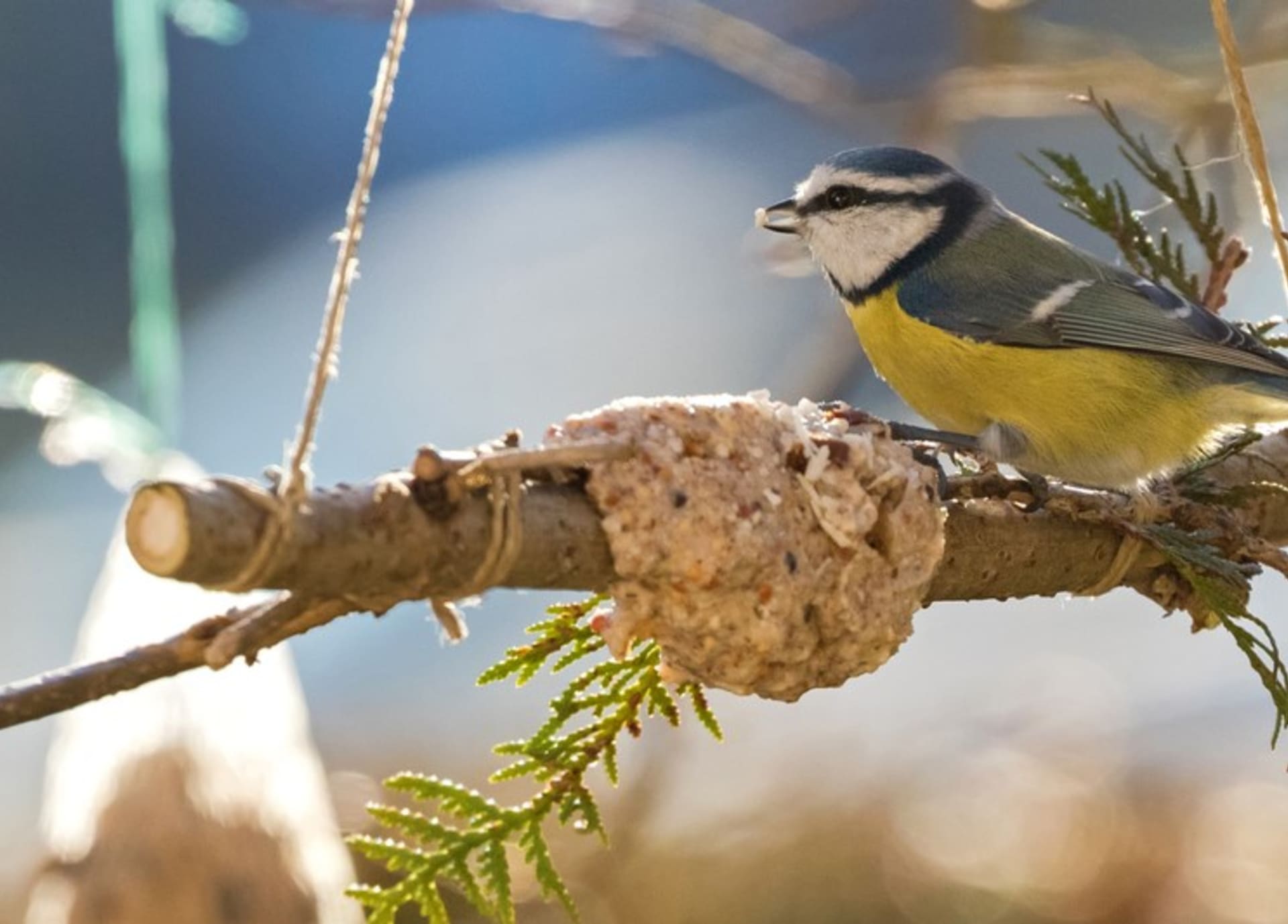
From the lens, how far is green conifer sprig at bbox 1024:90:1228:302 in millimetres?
1505

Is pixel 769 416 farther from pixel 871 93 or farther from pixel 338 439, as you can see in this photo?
pixel 338 439

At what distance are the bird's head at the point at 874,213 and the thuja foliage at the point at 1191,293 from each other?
258mm

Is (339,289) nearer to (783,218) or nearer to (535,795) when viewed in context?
(535,795)

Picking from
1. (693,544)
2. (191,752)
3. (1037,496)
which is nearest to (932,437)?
(1037,496)

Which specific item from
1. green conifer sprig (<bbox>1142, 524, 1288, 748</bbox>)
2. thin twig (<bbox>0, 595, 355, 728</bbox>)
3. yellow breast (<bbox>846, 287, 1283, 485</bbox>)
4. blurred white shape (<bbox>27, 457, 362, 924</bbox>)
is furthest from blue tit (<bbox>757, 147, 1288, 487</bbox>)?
thin twig (<bbox>0, 595, 355, 728</bbox>)

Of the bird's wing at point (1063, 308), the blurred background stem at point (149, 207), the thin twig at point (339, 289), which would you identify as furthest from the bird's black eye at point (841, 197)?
the thin twig at point (339, 289)

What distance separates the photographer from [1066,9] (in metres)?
3.43

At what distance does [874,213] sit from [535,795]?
3.07 ft

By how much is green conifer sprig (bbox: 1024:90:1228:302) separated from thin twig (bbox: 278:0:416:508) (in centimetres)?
77

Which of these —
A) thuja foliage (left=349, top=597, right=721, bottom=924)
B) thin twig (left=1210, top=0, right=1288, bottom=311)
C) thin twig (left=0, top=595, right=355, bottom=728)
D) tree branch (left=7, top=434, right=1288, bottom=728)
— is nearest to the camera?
tree branch (left=7, top=434, right=1288, bottom=728)

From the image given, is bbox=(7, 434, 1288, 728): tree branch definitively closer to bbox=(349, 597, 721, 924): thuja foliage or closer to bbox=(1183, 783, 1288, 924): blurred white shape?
bbox=(349, 597, 721, 924): thuja foliage

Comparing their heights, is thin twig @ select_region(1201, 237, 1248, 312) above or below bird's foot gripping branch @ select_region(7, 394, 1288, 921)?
above

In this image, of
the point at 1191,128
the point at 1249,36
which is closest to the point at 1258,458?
the point at 1191,128

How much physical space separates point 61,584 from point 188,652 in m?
2.25
